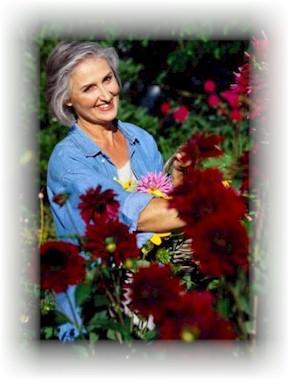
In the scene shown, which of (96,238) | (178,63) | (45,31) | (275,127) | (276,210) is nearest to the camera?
(96,238)

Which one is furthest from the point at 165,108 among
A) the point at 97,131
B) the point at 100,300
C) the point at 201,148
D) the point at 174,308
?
the point at 174,308

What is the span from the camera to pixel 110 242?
1874 millimetres

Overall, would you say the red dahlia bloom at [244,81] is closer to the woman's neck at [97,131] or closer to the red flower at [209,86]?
the woman's neck at [97,131]

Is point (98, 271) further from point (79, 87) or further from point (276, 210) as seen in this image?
point (79, 87)

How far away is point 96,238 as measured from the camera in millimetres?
1893

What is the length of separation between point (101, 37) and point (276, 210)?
310cm

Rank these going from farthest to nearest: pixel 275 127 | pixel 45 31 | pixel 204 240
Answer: pixel 45 31 < pixel 275 127 < pixel 204 240

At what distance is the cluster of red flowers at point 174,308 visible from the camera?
1630mm

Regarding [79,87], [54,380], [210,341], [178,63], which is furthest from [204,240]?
[178,63]

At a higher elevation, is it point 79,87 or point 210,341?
point 79,87

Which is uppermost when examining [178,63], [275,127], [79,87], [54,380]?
[178,63]

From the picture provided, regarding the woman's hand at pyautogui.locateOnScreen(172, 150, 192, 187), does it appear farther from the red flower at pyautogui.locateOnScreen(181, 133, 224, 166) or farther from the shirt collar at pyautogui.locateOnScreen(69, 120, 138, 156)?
the shirt collar at pyautogui.locateOnScreen(69, 120, 138, 156)

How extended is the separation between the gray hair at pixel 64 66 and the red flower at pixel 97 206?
0.76 m

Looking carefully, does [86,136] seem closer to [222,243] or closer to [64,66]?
[64,66]
